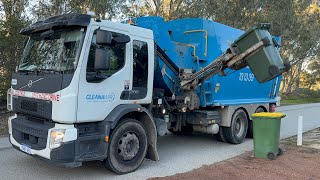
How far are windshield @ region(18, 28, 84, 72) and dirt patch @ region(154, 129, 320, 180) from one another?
264cm

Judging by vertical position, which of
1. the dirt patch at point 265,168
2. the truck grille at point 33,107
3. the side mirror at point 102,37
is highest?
the side mirror at point 102,37

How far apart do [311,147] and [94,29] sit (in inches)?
270

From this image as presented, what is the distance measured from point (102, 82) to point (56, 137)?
120cm

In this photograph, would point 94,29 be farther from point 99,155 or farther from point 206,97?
point 206,97

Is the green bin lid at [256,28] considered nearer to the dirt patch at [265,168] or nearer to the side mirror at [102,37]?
the dirt patch at [265,168]

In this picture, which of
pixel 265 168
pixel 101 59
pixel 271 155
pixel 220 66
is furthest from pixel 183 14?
pixel 101 59

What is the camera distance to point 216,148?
365 inches

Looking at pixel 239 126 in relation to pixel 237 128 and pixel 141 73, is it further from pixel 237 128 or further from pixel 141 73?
pixel 141 73

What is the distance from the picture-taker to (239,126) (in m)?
10.2

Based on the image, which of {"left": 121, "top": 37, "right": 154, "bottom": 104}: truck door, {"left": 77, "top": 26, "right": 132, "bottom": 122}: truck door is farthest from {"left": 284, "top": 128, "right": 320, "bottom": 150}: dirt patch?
{"left": 77, "top": 26, "right": 132, "bottom": 122}: truck door

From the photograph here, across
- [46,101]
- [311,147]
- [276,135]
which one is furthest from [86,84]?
[311,147]

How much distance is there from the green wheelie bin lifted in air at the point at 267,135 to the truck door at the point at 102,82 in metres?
3.33

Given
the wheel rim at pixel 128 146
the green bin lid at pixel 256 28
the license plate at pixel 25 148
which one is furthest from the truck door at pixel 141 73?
the green bin lid at pixel 256 28

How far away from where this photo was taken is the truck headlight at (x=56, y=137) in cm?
557
